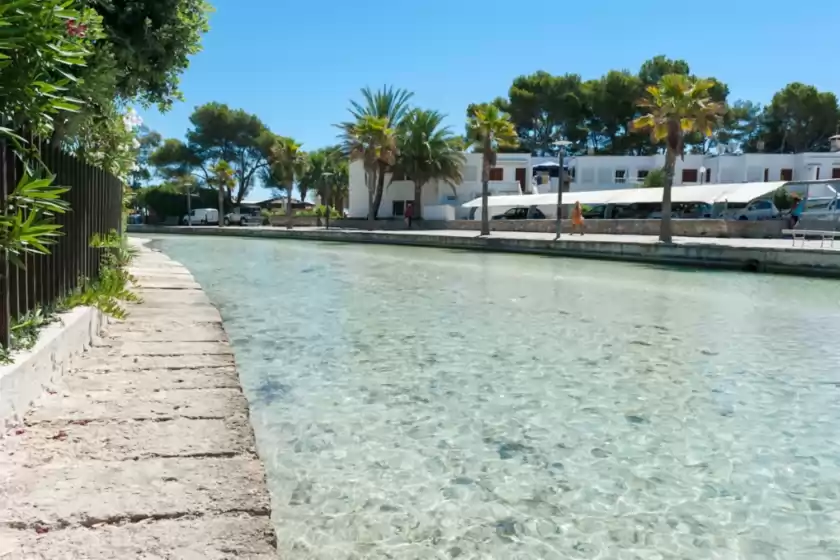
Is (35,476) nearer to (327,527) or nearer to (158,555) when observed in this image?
(158,555)

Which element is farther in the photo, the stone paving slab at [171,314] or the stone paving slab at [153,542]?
the stone paving slab at [171,314]

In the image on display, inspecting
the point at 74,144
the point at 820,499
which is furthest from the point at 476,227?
the point at 820,499

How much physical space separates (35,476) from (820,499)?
462 centimetres

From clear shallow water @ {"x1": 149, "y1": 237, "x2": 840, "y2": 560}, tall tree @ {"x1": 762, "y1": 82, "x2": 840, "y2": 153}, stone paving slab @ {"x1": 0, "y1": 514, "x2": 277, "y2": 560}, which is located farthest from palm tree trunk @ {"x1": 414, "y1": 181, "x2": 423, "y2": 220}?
stone paving slab @ {"x1": 0, "y1": 514, "x2": 277, "y2": 560}

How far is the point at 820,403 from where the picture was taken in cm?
644

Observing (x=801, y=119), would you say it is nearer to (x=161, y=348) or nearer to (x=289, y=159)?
(x=289, y=159)

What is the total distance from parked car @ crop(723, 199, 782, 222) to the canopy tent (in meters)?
0.64

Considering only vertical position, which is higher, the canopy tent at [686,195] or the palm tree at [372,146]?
the palm tree at [372,146]

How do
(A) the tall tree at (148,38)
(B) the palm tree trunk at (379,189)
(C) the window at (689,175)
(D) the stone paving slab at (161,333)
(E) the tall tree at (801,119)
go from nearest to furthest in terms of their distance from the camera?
(D) the stone paving slab at (161,333) → (A) the tall tree at (148,38) → (B) the palm tree trunk at (379,189) → (C) the window at (689,175) → (E) the tall tree at (801,119)

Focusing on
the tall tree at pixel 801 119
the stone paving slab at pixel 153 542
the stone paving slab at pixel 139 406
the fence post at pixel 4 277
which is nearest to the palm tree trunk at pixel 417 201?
the tall tree at pixel 801 119

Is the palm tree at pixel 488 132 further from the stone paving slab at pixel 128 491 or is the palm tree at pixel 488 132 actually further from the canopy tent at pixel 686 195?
the stone paving slab at pixel 128 491

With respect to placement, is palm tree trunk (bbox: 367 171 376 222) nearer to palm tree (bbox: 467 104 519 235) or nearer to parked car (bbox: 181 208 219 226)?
palm tree (bbox: 467 104 519 235)

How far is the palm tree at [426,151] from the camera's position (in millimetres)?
48344

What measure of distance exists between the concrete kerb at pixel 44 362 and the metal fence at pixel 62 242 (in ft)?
0.67
